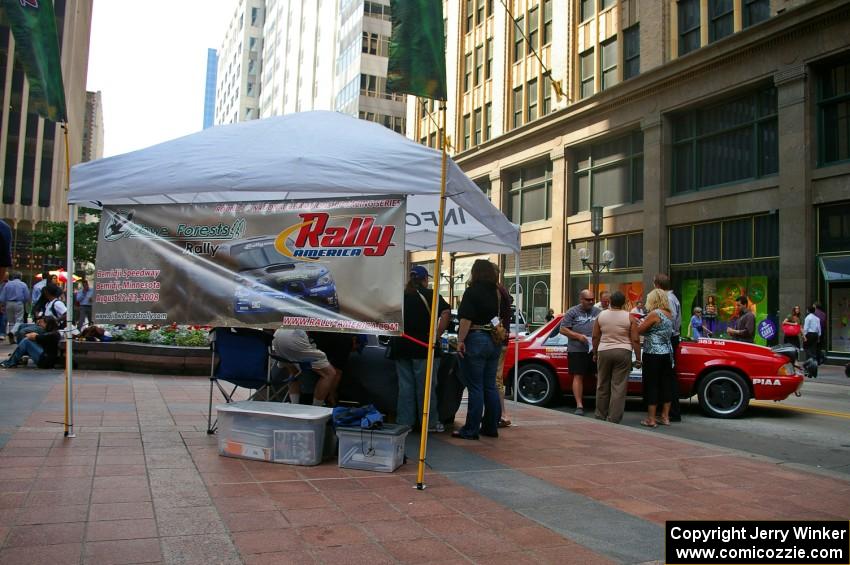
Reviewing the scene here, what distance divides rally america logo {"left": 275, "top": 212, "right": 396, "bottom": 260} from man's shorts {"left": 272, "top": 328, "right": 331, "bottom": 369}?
39.3 inches

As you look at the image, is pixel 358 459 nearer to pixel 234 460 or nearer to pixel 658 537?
pixel 234 460

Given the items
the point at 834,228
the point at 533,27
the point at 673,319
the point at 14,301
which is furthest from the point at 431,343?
the point at 533,27

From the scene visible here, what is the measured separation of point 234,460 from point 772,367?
25.9ft

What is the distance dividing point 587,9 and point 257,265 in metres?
29.1

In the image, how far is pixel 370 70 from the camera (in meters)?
58.2

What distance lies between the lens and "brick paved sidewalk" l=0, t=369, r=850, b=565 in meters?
3.79

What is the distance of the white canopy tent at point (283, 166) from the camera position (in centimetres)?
568

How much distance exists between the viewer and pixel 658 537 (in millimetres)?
A: 4227

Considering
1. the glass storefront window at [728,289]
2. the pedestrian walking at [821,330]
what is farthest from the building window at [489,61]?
the pedestrian walking at [821,330]

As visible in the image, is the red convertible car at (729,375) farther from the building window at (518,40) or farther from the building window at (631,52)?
the building window at (518,40)

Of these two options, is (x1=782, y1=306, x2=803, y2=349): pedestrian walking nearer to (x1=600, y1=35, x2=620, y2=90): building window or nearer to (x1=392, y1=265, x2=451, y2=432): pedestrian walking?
(x1=600, y1=35, x2=620, y2=90): building window

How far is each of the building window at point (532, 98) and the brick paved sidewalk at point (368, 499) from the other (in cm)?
2900

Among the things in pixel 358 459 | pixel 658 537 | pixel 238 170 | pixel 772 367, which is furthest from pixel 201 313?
pixel 772 367

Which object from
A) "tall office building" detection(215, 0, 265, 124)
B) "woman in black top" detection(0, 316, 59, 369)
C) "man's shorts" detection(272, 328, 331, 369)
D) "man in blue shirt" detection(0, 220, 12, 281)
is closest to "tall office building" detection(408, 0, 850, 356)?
"man's shorts" detection(272, 328, 331, 369)
